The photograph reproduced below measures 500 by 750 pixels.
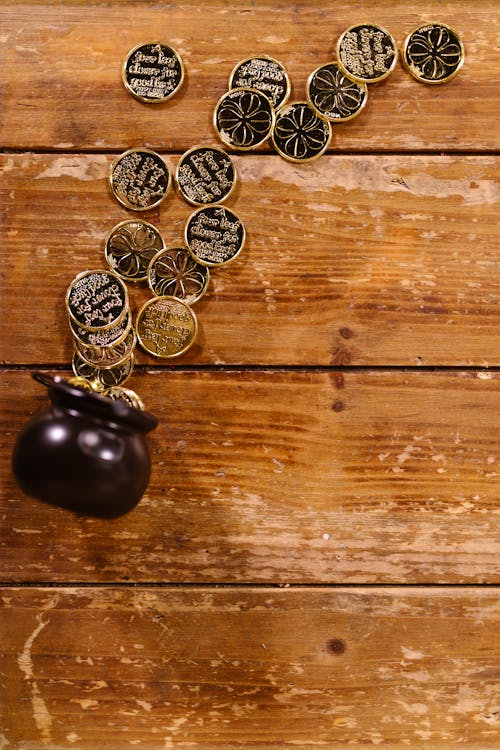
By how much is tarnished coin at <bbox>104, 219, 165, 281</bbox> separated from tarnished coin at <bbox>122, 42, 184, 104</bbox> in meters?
Result: 0.20

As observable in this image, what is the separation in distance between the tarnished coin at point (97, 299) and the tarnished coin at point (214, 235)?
13 centimetres

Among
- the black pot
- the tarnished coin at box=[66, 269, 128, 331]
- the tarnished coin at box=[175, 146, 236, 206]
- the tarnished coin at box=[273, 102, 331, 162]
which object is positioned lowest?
the black pot

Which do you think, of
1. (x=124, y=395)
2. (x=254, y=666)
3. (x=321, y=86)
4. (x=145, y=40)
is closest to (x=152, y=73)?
(x=145, y=40)

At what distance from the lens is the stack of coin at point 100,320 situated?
0.94m

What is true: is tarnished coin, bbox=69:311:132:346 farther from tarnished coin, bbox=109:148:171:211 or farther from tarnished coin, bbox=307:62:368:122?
tarnished coin, bbox=307:62:368:122

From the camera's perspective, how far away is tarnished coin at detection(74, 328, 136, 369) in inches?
37.4

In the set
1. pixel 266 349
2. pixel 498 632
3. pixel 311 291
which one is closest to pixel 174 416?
pixel 266 349

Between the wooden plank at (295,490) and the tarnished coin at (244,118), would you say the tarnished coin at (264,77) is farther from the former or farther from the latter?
the wooden plank at (295,490)

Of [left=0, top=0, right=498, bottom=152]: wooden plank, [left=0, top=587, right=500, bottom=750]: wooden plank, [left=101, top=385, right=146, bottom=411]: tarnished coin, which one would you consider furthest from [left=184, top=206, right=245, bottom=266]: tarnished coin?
[left=0, top=587, right=500, bottom=750]: wooden plank

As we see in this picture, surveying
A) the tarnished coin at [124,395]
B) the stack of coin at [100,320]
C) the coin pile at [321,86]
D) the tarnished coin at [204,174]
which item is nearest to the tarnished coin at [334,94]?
the coin pile at [321,86]

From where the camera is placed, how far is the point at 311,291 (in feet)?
3.21

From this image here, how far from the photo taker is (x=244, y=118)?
3.13ft

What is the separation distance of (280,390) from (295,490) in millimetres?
159

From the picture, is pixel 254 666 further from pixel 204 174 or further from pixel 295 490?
pixel 204 174
